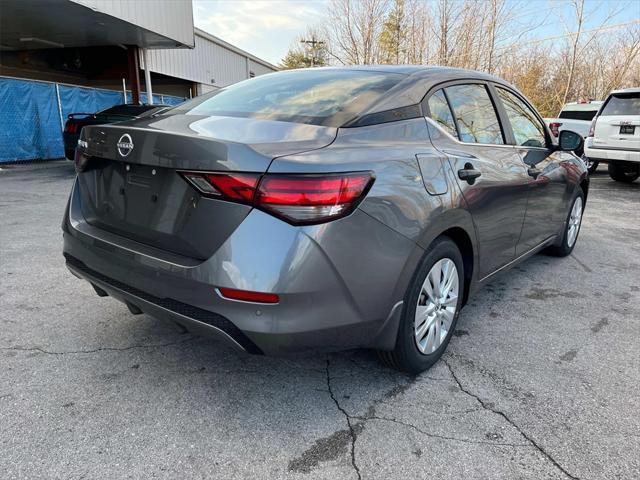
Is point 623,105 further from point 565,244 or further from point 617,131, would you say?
point 565,244

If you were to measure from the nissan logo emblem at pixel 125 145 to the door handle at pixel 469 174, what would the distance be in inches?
66.2

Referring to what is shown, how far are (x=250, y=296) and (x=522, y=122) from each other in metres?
2.84

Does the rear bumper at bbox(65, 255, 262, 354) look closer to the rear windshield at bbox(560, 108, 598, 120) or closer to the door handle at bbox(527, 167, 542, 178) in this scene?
the door handle at bbox(527, 167, 542, 178)

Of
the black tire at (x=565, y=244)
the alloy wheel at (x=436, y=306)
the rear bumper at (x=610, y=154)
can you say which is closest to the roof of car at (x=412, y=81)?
the alloy wheel at (x=436, y=306)

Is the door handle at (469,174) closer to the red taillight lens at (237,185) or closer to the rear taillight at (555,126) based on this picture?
the red taillight lens at (237,185)

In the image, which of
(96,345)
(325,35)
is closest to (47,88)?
(96,345)

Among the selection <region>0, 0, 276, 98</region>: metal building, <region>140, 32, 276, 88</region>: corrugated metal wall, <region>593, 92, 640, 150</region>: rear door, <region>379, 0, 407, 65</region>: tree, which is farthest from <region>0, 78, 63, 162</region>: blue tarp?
<region>379, 0, 407, 65</region>: tree

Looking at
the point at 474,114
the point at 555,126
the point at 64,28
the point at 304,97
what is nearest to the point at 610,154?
the point at 555,126

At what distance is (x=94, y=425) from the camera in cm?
212

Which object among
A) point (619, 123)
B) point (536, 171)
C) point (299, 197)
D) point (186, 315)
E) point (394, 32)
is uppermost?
point (394, 32)

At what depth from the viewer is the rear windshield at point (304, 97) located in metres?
2.35

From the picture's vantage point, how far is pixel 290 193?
72.6 inches

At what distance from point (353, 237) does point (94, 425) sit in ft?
4.64

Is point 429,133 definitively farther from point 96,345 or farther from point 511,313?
point 96,345
